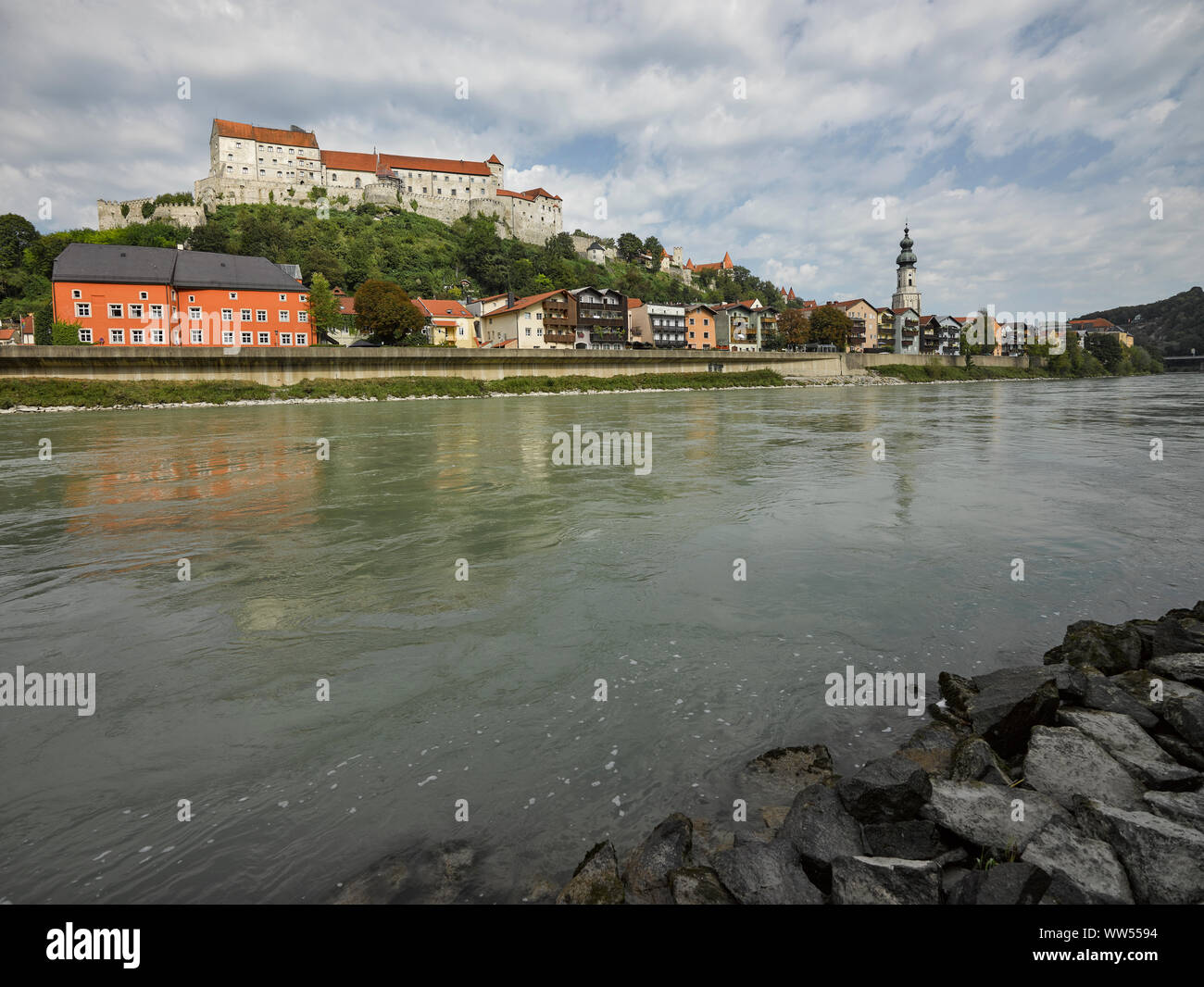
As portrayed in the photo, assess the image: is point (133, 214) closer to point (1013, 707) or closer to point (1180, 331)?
point (1013, 707)

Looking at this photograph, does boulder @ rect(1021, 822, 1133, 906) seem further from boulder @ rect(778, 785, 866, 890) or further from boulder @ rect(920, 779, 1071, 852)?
boulder @ rect(778, 785, 866, 890)

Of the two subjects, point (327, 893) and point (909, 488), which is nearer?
point (327, 893)

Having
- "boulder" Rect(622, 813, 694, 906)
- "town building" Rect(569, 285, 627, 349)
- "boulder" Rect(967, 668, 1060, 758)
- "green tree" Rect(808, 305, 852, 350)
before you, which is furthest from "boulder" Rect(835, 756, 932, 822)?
"green tree" Rect(808, 305, 852, 350)

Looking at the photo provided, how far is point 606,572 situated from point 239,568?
5435 millimetres

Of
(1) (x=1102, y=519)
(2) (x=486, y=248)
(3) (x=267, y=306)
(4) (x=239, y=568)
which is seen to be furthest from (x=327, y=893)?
(2) (x=486, y=248)

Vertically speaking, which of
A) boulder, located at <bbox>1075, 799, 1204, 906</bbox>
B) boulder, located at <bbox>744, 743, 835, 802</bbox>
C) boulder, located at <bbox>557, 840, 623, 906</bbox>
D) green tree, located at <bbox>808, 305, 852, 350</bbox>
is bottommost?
boulder, located at <bbox>744, 743, 835, 802</bbox>

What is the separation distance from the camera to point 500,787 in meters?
4.59

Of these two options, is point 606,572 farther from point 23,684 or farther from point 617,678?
point 23,684

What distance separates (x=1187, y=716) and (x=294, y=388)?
62.0 meters

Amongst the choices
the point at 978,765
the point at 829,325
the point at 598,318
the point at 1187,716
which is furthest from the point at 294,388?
the point at 829,325

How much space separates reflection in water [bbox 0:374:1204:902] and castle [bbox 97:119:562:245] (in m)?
139

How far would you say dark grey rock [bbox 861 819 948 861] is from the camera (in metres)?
3.72

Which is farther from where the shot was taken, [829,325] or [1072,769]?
[829,325]

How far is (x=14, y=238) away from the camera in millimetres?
110938
